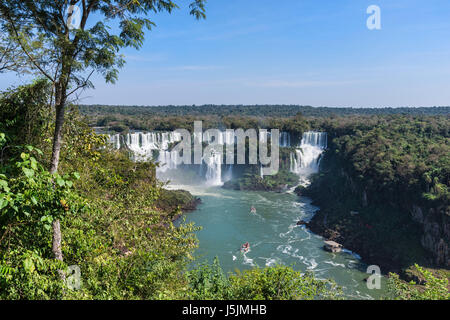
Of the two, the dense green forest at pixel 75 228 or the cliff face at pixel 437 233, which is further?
the cliff face at pixel 437 233

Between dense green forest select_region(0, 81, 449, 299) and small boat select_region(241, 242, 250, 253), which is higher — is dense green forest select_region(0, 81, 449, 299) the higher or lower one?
the higher one

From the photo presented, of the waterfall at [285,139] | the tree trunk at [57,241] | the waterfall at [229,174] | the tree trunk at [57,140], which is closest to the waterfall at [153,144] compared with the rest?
the waterfall at [229,174]

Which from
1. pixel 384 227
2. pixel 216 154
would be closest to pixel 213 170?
pixel 216 154

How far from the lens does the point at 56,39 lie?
14.9 feet

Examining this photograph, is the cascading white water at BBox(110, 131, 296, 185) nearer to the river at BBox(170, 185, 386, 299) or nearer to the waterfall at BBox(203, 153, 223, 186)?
the waterfall at BBox(203, 153, 223, 186)

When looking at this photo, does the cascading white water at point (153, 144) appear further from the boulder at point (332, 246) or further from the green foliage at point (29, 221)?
the green foliage at point (29, 221)

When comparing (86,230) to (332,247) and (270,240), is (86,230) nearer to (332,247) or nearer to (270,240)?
(270,240)

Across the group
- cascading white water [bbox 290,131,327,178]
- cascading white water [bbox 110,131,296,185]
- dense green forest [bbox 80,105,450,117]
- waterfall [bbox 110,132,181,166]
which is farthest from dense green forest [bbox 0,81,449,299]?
dense green forest [bbox 80,105,450,117]

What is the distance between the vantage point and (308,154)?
1809 inches

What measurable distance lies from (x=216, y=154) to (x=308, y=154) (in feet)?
41.3

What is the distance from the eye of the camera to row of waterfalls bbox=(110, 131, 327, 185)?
3994 centimetres

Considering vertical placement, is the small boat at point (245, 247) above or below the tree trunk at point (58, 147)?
below

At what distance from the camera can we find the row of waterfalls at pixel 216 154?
131 ft
